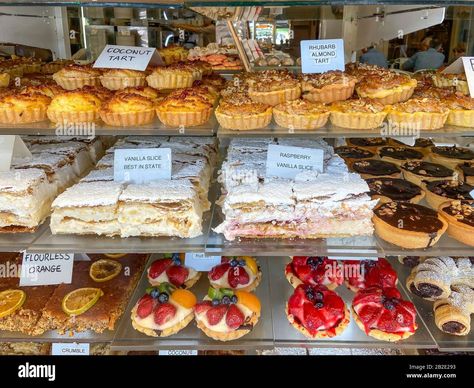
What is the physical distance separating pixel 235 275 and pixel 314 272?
1.73 feet

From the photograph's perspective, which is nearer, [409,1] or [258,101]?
[409,1]

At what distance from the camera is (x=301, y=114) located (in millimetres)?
2387

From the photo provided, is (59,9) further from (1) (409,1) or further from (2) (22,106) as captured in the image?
(1) (409,1)

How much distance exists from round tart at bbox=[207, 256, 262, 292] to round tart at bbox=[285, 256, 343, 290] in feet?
0.83

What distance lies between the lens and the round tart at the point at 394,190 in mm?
2773

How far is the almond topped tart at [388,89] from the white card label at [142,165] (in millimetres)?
1211

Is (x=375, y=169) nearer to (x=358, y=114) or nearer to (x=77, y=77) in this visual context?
(x=358, y=114)

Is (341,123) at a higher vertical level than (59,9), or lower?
lower

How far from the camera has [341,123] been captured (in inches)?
97.3

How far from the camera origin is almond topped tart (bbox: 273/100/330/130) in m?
2.39

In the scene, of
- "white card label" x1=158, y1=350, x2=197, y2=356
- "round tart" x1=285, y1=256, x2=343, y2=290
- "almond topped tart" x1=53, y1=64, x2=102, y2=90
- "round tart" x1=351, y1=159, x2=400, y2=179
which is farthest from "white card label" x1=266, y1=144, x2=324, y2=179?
"almond topped tart" x1=53, y1=64, x2=102, y2=90

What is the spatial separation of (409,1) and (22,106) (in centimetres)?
203

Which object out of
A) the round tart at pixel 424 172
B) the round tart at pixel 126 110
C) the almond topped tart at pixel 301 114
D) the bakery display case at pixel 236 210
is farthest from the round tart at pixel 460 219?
the round tart at pixel 126 110
